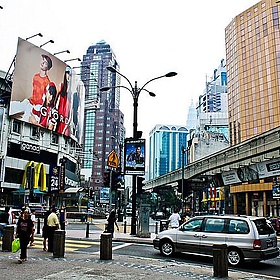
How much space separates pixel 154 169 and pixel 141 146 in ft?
456

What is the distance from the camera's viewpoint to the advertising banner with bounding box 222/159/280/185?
27016mm

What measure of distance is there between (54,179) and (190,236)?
147 ft

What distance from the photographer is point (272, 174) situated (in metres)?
27.2

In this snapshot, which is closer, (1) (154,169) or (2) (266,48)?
(2) (266,48)

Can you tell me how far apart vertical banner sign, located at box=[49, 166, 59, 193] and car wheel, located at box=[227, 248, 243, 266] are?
44.1 metres

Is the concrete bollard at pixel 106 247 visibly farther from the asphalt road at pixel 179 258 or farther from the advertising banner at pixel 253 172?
the advertising banner at pixel 253 172

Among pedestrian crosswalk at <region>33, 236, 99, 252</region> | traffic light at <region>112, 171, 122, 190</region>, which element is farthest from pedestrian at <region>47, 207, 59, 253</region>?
traffic light at <region>112, 171, 122, 190</region>

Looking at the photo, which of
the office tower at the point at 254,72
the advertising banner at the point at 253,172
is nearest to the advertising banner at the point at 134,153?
the advertising banner at the point at 253,172

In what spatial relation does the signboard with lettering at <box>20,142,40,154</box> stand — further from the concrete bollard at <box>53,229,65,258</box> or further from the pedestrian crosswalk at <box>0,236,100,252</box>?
the concrete bollard at <box>53,229,65,258</box>

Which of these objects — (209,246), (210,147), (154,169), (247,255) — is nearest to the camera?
(247,255)

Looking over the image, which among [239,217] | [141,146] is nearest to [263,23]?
[141,146]

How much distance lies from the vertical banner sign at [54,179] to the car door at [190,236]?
42415 millimetres

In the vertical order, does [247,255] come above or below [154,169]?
below

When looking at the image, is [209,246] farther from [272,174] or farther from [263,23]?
[263,23]
